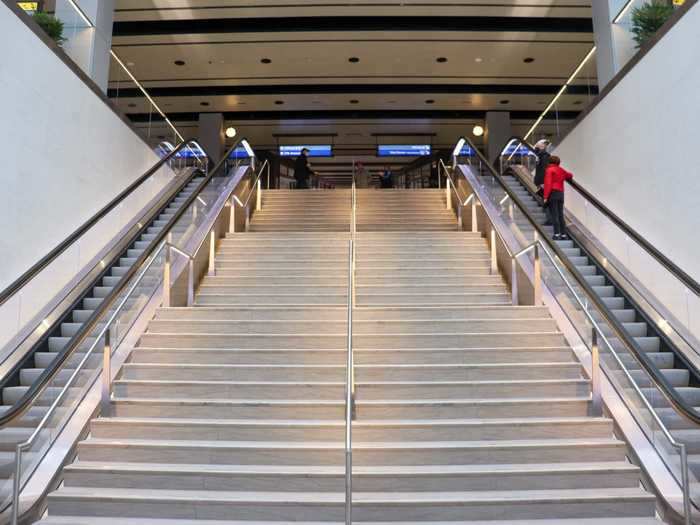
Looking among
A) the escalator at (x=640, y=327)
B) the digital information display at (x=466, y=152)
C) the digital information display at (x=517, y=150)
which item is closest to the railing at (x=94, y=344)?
the escalator at (x=640, y=327)

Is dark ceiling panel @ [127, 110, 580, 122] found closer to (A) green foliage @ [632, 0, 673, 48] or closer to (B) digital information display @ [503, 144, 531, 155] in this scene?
(B) digital information display @ [503, 144, 531, 155]

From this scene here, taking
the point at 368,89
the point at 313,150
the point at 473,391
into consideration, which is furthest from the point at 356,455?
the point at 313,150

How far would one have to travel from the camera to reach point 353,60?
13.2m

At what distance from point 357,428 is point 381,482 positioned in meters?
0.52

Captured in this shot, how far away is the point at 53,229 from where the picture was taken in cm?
647

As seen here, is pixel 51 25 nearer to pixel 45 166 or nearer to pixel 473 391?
pixel 45 166

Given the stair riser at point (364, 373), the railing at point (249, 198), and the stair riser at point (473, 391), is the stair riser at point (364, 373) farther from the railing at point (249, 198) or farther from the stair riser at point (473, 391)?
the railing at point (249, 198)

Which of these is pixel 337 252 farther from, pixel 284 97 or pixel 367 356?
pixel 284 97

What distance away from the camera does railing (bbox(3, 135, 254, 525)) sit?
10.8 ft

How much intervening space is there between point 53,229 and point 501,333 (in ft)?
15.9

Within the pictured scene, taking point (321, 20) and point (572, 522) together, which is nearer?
point (572, 522)

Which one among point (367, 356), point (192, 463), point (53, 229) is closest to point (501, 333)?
point (367, 356)

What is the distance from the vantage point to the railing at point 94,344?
330 cm

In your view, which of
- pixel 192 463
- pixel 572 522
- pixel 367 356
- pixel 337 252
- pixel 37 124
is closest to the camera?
pixel 572 522
